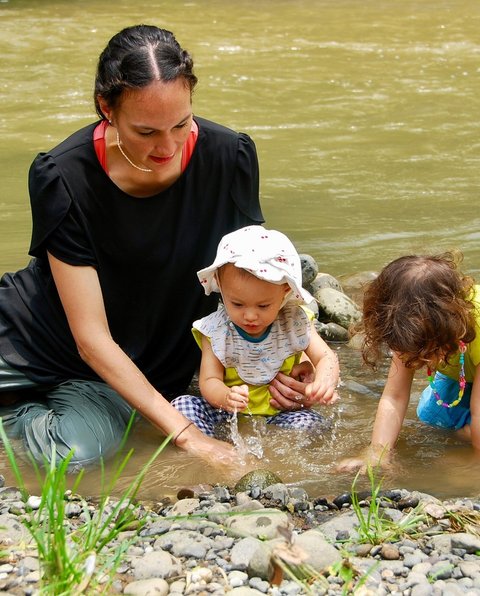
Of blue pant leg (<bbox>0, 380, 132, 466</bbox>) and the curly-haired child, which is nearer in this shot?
the curly-haired child

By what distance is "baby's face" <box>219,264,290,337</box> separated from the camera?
12.6 feet

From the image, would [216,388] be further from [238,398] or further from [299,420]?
[299,420]

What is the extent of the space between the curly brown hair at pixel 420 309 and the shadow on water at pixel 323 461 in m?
0.41

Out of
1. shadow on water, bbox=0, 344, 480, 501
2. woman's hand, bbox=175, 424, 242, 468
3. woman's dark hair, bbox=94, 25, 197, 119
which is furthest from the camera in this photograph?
woman's hand, bbox=175, 424, 242, 468

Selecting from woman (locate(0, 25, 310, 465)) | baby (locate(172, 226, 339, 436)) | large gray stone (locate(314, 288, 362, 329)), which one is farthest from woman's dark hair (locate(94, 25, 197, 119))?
large gray stone (locate(314, 288, 362, 329))

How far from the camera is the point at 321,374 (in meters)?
3.95

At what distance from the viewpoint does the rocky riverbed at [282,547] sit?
2686 millimetres

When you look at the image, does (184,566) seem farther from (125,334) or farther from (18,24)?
(18,24)

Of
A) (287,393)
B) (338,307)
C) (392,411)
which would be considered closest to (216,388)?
(287,393)

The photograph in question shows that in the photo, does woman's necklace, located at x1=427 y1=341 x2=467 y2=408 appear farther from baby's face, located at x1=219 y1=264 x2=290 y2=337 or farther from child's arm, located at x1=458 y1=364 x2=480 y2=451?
baby's face, located at x1=219 y1=264 x2=290 y2=337

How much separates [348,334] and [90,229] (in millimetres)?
1729

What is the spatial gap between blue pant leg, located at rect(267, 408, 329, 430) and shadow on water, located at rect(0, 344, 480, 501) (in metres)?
0.03

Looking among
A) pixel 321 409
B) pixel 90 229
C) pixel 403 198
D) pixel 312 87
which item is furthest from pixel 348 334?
pixel 312 87

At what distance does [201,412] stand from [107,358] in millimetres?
495
